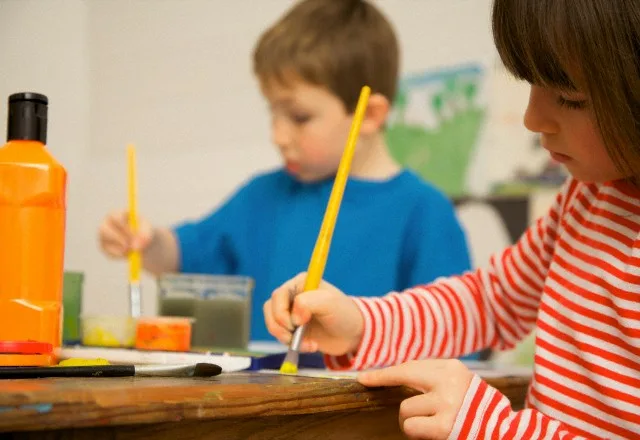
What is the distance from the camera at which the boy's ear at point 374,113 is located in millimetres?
1250

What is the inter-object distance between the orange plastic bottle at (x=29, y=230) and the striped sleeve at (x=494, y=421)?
286 millimetres

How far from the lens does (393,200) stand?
1260 mm

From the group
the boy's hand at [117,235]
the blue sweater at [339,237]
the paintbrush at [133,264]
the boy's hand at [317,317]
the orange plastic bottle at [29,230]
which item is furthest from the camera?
the blue sweater at [339,237]

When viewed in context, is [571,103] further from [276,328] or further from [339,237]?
[339,237]

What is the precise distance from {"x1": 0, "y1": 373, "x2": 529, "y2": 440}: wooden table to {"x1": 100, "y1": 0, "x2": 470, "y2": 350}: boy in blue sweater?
24.8 inches

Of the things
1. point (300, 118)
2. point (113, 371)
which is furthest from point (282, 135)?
point (113, 371)

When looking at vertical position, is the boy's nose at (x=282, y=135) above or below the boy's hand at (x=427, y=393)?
above

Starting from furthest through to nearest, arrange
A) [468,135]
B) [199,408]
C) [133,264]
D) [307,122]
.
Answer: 1. [468,135]
2. [307,122]
3. [133,264]
4. [199,408]

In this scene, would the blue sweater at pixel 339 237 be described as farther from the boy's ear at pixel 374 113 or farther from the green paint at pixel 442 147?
the green paint at pixel 442 147

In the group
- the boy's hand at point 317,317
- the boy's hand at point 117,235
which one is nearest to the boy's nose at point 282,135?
the boy's hand at point 117,235

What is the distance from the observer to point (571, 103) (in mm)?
595

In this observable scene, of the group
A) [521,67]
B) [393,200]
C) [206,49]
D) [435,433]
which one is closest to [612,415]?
[435,433]

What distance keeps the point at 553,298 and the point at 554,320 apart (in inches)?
0.8

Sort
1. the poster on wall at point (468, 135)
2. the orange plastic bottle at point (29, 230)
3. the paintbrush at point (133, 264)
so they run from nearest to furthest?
the orange plastic bottle at point (29, 230) → the paintbrush at point (133, 264) → the poster on wall at point (468, 135)
